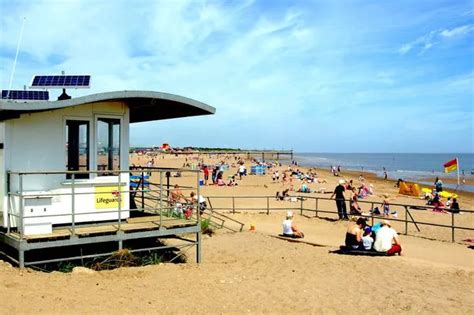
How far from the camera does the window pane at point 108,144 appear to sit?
10.1m

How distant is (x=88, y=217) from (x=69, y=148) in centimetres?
143

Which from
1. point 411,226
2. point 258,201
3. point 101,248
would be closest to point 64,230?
point 101,248

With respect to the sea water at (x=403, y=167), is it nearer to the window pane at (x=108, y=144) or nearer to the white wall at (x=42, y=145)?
the window pane at (x=108, y=144)

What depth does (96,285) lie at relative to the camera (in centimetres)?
799

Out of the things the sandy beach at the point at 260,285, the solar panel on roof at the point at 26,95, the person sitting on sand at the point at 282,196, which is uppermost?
the solar panel on roof at the point at 26,95

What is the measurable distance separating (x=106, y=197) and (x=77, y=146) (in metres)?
1.18

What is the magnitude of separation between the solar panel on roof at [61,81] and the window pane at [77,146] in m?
0.78

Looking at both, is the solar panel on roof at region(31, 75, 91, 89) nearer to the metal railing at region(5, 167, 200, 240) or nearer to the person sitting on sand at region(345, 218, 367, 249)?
the metal railing at region(5, 167, 200, 240)

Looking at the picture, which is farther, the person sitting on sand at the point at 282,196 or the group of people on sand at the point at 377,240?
the person sitting on sand at the point at 282,196

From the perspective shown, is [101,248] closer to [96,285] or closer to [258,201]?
[96,285]

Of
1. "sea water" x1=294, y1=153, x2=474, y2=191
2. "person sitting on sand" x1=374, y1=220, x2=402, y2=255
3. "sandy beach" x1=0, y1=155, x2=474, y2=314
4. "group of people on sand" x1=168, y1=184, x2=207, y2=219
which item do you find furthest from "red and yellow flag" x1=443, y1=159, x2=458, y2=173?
"sea water" x1=294, y1=153, x2=474, y2=191

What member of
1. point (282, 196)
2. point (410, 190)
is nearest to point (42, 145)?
point (282, 196)

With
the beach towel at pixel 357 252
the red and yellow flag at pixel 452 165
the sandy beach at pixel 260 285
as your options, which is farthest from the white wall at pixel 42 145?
the red and yellow flag at pixel 452 165

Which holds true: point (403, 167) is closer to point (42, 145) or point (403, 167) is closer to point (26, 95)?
point (26, 95)
